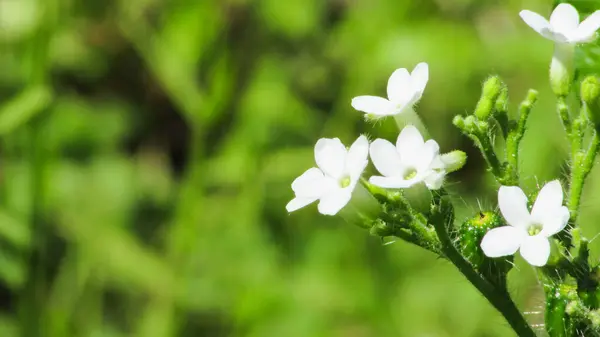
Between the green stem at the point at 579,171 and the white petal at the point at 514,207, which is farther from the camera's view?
the green stem at the point at 579,171

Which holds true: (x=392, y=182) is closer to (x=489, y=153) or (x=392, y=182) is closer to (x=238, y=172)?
(x=489, y=153)

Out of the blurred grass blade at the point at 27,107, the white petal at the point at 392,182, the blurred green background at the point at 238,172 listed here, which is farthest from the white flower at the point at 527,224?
the blurred grass blade at the point at 27,107

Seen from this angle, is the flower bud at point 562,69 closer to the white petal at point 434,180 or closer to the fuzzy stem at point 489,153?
the fuzzy stem at point 489,153

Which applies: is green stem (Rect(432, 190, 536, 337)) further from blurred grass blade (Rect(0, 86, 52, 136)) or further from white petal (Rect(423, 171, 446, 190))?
blurred grass blade (Rect(0, 86, 52, 136))

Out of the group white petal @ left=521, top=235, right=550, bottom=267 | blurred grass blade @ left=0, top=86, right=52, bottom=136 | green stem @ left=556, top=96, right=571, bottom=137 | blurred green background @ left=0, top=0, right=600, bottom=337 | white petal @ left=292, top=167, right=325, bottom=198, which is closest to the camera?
white petal @ left=521, top=235, right=550, bottom=267

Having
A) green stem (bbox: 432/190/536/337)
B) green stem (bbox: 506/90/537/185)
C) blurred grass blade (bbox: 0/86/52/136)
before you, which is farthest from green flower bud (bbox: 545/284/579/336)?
blurred grass blade (bbox: 0/86/52/136)

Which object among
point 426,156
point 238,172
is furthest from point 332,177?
point 238,172
